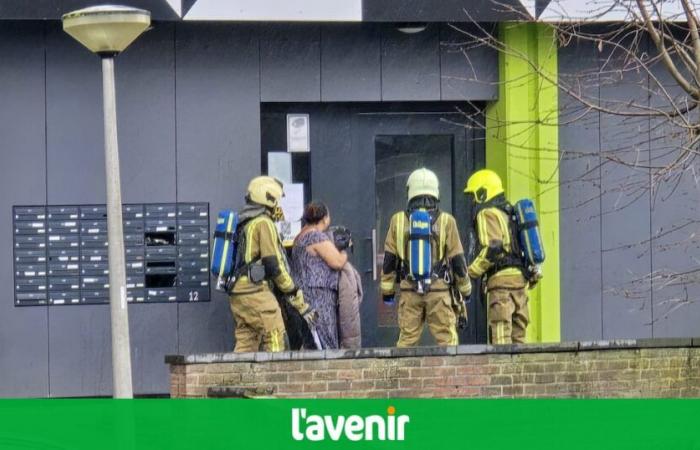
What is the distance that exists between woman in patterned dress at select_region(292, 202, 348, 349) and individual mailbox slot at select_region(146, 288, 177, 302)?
61.4 inches

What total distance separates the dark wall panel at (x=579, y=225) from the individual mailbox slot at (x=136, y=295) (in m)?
3.91

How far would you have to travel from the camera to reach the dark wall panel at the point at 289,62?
15.9 meters

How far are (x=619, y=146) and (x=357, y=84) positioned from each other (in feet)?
8.34

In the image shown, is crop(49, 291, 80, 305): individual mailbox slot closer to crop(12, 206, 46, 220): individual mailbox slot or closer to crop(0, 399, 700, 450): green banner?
crop(12, 206, 46, 220): individual mailbox slot

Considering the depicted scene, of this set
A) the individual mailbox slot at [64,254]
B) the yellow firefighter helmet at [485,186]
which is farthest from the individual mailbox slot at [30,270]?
the yellow firefighter helmet at [485,186]

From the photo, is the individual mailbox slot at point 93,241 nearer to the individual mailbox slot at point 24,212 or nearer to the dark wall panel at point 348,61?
the individual mailbox slot at point 24,212

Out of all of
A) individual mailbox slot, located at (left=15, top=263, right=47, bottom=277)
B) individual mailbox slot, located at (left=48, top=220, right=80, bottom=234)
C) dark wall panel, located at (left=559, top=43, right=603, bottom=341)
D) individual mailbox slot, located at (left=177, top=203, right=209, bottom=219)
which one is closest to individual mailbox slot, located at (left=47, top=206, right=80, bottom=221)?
individual mailbox slot, located at (left=48, top=220, right=80, bottom=234)

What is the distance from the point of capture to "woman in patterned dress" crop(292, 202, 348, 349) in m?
14.6

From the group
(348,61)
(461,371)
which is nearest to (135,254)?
(348,61)

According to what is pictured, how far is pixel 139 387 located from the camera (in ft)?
51.3

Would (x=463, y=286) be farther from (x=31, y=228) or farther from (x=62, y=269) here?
(x=31, y=228)

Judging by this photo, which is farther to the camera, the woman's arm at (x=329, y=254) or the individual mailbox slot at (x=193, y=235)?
the individual mailbox slot at (x=193, y=235)

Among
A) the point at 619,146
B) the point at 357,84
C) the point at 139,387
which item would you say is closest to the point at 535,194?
the point at 619,146

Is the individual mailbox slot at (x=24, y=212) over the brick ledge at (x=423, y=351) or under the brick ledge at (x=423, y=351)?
over
